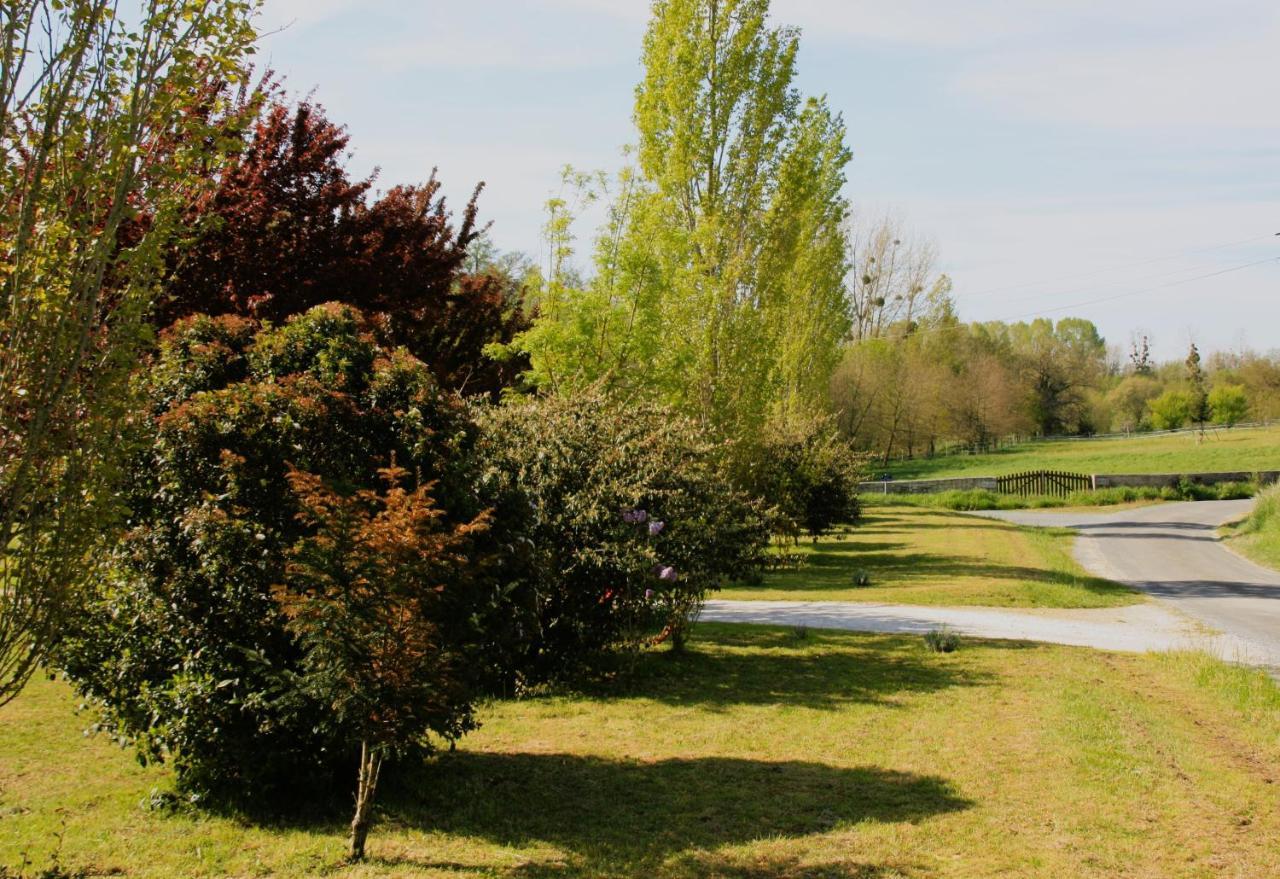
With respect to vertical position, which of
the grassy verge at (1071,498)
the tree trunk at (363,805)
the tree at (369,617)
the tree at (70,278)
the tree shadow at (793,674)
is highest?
the tree at (70,278)

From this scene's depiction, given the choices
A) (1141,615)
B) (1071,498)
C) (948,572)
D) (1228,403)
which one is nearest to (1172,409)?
(1228,403)

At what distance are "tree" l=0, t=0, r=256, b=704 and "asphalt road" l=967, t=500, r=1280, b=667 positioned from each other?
37.6 feet

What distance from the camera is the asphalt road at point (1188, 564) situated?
14.8 m

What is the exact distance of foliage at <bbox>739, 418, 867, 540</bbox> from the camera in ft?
66.2

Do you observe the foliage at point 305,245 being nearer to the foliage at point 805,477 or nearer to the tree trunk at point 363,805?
the tree trunk at point 363,805

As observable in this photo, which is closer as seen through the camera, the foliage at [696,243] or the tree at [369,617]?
the tree at [369,617]

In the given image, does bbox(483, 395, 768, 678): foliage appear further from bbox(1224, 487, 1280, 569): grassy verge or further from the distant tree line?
the distant tree line

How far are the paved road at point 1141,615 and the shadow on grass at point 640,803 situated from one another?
249 inches

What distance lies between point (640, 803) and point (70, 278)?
4.53 m

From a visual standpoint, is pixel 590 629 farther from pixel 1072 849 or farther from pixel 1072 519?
pixel 1072 519

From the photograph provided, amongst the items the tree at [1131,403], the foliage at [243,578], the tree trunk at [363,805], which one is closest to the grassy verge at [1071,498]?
the tree at [1131,403]

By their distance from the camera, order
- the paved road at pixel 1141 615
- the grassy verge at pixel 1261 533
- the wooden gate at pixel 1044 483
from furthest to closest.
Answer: the wooden gate at pixel 1044 483 → the grassy verge at pixel 1261 533 → the paved road at pixel 1141 615

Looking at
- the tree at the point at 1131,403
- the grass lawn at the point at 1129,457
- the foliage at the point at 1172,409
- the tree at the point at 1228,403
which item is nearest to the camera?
the grass lawn at the point at 1129,457

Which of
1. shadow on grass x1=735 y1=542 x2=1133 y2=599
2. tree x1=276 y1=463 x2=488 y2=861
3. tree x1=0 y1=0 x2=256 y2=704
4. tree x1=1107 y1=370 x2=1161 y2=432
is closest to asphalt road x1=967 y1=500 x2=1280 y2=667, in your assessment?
shadow on grass x1=735 y1=542 x2=1133 y2=599
